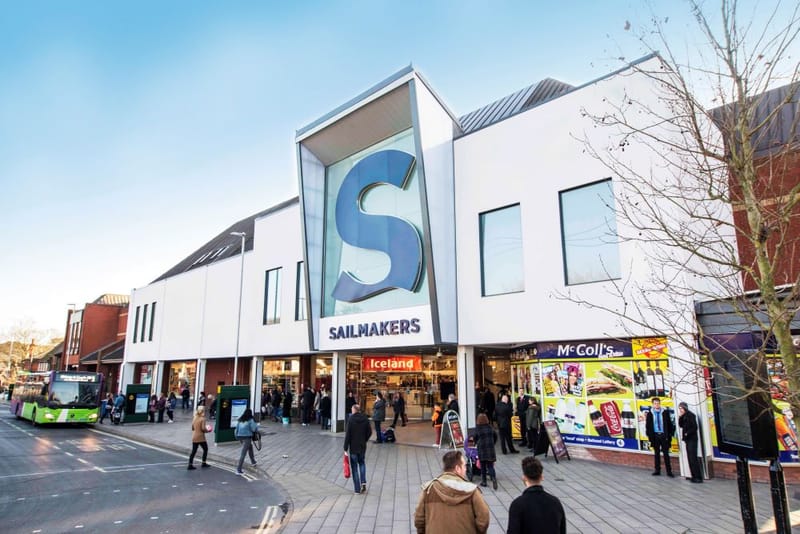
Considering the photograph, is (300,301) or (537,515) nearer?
(537,515)

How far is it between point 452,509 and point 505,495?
249 inches

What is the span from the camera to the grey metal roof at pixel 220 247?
109ft

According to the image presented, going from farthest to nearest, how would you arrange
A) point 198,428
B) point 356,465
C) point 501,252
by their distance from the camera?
point 501,252, point 198,428, point 356,465

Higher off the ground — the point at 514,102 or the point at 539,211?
the point at 514,102

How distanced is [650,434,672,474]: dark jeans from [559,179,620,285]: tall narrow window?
156 inches

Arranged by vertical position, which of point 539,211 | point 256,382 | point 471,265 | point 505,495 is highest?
point 539,211

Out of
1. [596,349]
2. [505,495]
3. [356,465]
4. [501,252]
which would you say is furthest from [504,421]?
[356,465]

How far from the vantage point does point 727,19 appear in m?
5.03

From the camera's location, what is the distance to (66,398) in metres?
23.2

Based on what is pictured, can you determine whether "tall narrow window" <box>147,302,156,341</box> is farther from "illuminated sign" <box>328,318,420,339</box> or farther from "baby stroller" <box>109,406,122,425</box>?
"illuminated sign" <box>328,318,420,339</box>

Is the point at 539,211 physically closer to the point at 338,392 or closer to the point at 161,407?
the point at 338,392

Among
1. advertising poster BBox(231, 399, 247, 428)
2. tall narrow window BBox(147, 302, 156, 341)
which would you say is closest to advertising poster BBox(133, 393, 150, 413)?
advertising poster BBox(231, 399, 247, 428)

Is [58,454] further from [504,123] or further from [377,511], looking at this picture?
[504,123]

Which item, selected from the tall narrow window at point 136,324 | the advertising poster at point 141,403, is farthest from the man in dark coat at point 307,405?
the tall narrow window at point 136,324
